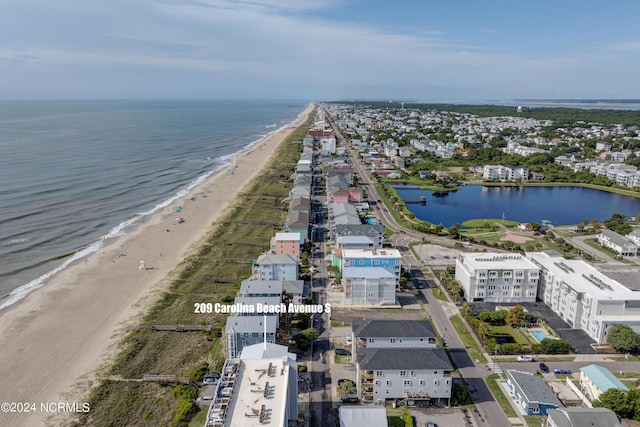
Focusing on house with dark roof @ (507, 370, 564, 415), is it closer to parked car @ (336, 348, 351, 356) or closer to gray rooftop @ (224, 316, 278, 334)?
parked car @ (336, 348, 351, 356)

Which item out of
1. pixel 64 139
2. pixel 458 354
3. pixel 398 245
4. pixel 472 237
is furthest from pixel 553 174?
pixel 64 139

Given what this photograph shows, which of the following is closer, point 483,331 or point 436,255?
point 483,331

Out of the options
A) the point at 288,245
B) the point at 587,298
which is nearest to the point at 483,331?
the point at 587,298

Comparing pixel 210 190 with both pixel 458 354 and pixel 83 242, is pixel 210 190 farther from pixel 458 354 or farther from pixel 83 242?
pixel 458 354

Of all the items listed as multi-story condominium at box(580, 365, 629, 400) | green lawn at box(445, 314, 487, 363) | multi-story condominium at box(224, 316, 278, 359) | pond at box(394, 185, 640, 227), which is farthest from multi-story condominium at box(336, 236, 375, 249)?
multi-story condominium at box(580, 365, 629, 400)

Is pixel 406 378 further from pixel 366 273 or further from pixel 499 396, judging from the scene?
pixel 366 273

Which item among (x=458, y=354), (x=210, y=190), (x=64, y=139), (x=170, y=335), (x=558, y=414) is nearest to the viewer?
(x=558, y=414)
